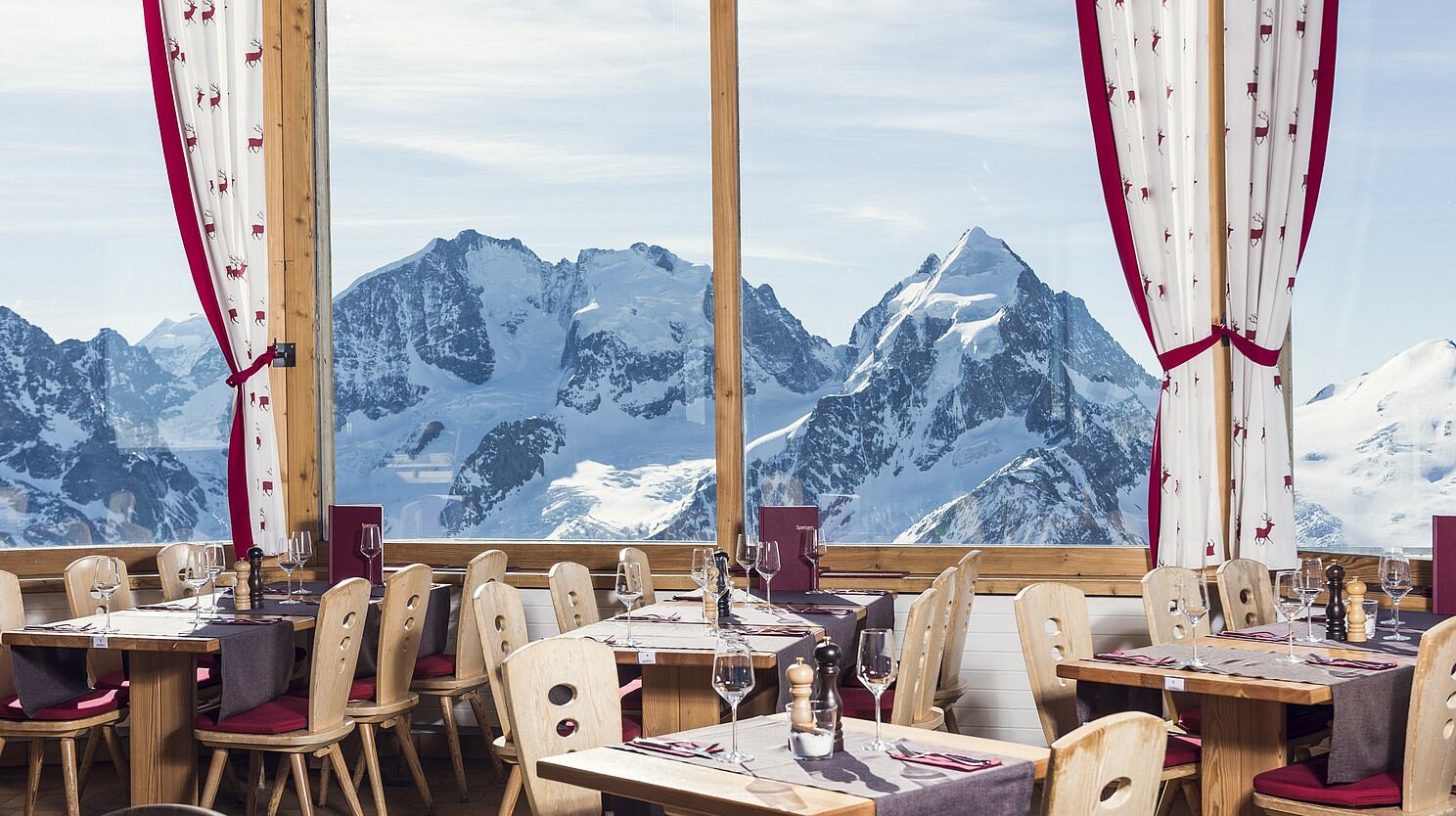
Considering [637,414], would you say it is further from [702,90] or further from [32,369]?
[32,369]

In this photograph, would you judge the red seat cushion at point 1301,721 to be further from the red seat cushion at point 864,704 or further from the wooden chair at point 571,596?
the wooden chair at point 571,596

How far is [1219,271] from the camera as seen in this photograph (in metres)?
5.29

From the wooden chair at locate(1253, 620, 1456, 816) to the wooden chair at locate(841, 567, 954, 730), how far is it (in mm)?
927

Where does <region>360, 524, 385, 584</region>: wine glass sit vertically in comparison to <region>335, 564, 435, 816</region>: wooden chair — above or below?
above

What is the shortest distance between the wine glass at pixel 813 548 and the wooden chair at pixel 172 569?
8.29ft

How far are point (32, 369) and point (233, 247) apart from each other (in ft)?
3.58

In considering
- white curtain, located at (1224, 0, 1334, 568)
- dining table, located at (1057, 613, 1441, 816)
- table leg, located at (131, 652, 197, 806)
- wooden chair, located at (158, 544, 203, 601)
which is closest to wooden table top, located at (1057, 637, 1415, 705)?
dining table, located at (1057, 613, 1441, 816)

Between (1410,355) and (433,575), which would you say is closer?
(1410,355)

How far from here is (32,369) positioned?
236 inches

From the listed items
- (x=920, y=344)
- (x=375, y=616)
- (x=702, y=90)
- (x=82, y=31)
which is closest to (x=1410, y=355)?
(x=920, y=344)

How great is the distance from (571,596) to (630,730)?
0.95 m

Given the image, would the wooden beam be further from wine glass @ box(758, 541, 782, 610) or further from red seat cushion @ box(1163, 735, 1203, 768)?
wine glass @ box(758, 541, 782, 610)

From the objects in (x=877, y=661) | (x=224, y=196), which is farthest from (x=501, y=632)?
(x=224, y=196)

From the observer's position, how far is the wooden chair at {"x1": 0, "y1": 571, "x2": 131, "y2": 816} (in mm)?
4355
